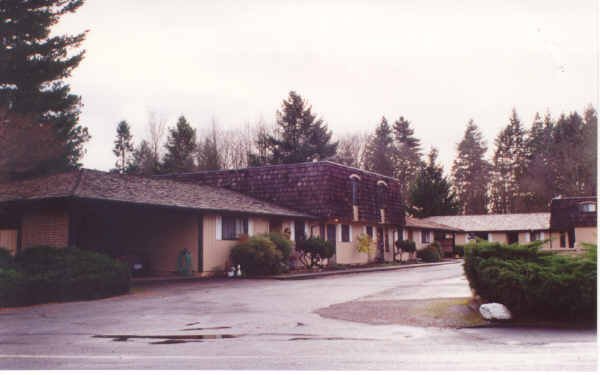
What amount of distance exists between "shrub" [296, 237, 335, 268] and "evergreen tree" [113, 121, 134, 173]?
31164mm

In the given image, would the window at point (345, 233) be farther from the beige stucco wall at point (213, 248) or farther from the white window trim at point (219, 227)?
the white window trim at point (219, 227)

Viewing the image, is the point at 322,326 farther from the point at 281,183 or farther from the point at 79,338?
the point at 281,183

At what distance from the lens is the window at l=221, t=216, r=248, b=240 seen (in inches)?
913

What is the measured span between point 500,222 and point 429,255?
644 inches

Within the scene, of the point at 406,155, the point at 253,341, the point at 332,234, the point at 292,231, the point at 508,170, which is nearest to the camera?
the point at 253,341

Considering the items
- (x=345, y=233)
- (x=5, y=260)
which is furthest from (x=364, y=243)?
(x=5, y=260)

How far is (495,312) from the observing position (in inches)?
370

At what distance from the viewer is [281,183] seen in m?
30.2

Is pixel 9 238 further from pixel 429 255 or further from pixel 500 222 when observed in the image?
pixel 500 222

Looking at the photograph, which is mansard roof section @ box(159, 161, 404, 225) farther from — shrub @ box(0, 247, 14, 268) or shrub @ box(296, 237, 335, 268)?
shrub @ box(0, 247, 14, 268)

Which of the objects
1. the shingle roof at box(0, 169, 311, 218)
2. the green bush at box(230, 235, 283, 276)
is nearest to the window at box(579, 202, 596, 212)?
the shingle roof at box(0, 169, 311, 218)

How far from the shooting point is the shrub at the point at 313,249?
26719 mm

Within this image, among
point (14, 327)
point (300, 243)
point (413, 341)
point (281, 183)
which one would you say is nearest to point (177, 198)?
point (300, 243)

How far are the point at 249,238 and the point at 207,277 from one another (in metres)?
2.38
